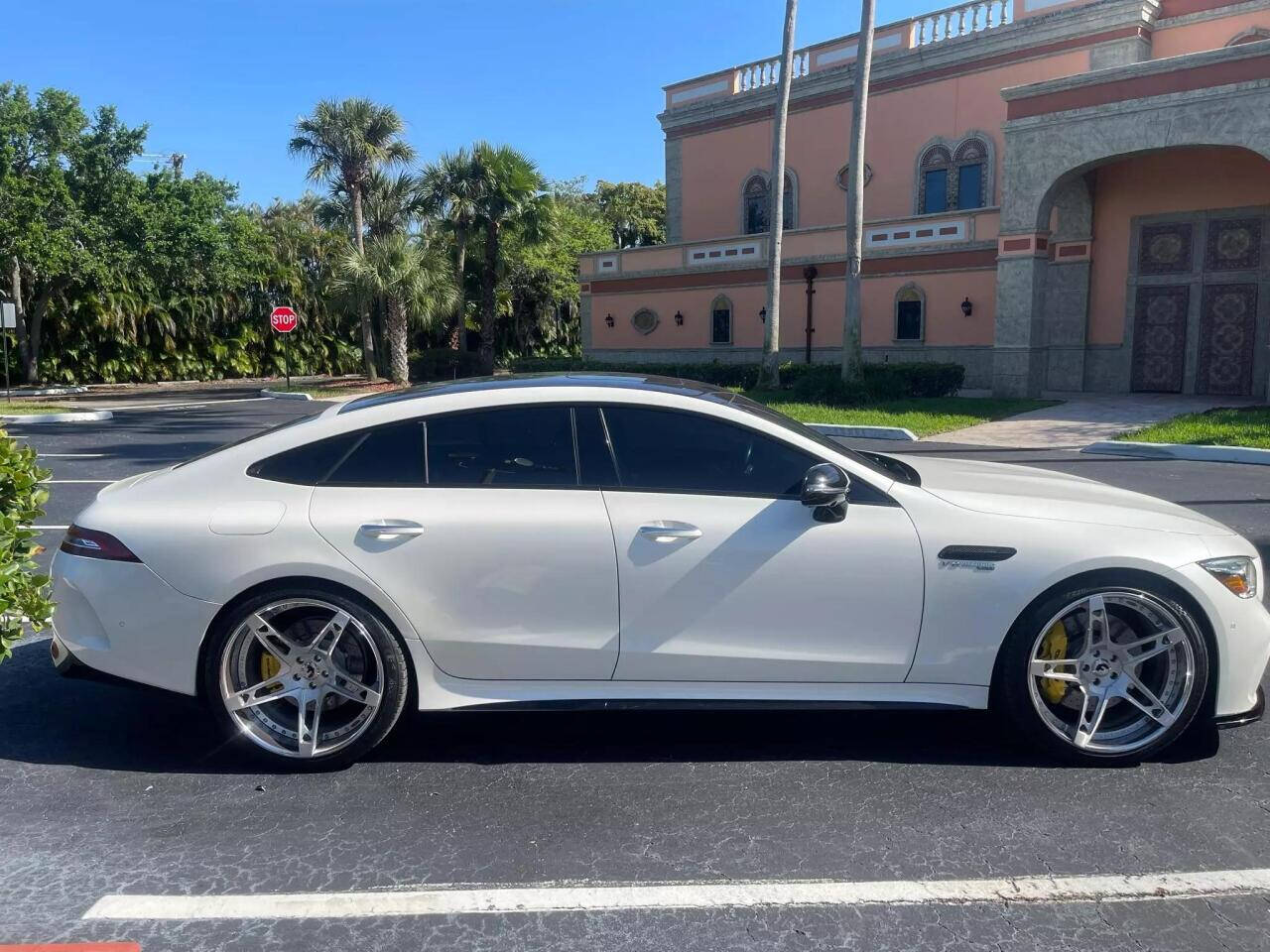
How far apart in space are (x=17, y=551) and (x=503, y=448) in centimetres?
194

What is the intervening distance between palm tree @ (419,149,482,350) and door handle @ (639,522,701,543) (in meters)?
30.1

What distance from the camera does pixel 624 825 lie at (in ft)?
10.9

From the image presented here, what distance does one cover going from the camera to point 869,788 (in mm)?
3600

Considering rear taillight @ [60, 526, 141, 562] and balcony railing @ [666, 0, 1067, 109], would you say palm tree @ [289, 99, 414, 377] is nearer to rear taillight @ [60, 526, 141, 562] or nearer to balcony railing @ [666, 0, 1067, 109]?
balcony railing @ [666, 0, 1067, 109]

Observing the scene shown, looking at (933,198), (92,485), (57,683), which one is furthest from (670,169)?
(57,683)

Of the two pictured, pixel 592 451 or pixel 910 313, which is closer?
pixel 592 451

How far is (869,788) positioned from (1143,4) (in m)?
26.0

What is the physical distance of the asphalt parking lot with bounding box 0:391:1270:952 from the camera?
2738 mm

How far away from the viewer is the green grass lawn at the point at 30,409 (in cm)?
2156

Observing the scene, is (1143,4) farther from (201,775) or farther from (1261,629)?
(201,775)

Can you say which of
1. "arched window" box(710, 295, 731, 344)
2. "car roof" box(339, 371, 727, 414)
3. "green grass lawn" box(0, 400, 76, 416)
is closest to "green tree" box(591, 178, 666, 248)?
"arched window" box(710, 295, 731, 344)

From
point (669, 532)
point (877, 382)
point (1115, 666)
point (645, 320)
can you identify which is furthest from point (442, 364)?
point (1115, 666)

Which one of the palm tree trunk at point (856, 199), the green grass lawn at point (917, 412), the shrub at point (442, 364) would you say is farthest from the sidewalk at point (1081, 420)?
the shrub at point (442, 364)

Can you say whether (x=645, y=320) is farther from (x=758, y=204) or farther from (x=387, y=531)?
(x=387, y=531)
